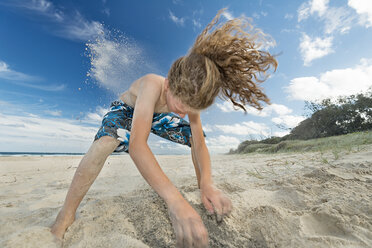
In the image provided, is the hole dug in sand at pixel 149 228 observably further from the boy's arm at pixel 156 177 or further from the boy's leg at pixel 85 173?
the boy's arm at pixel 156 177

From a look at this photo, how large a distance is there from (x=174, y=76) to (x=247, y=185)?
1.22 metres

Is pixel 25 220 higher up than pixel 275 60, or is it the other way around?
pixel 275 60

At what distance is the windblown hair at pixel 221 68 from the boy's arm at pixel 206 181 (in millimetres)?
393

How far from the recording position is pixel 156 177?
110 centimetres

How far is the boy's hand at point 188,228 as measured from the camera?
89 centimetres

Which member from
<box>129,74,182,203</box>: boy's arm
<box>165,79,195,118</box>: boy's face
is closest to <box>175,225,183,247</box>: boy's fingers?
<box>129,74,182,203</box>: boy's arm

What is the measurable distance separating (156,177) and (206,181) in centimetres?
61

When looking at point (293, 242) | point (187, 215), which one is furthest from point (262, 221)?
point (187, 215)

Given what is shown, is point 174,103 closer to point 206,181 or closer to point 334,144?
point 206,181

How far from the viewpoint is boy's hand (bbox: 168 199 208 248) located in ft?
2.93

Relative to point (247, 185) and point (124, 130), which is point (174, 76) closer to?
point (124, 130)

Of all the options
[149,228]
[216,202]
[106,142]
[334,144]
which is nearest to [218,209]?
[216,202]

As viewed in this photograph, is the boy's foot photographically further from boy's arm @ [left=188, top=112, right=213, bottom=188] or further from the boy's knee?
boy's arm @ [left=188, top=112, right=213, bottom=188]

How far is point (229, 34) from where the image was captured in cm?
167
